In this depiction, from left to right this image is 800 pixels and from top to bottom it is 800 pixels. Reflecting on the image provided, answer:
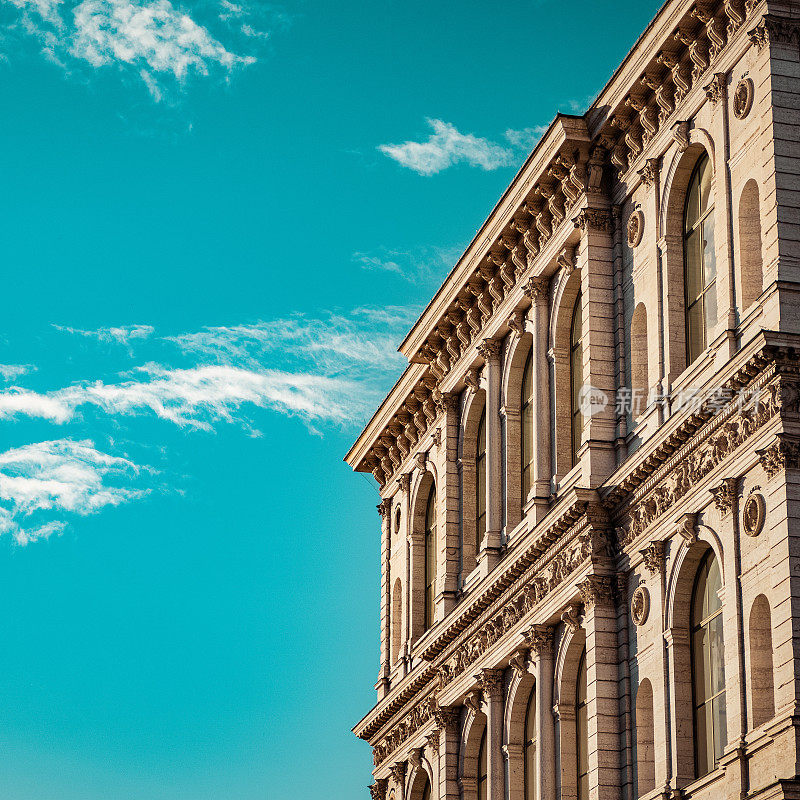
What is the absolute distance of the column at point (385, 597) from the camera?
178ft

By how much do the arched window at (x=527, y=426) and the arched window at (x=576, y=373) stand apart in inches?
100

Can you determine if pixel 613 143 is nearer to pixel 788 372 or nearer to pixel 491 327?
pixel 491 327

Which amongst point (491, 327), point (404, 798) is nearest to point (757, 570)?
point (491, 327)

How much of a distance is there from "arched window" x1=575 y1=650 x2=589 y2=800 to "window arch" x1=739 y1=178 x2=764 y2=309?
10403mm

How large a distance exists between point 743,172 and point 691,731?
11.0m

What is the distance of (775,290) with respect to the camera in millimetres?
31078

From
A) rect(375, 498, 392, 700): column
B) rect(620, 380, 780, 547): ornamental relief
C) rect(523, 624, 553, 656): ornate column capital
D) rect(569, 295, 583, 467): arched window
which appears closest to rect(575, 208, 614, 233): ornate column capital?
rect(569, 295, 583, 467): arched window

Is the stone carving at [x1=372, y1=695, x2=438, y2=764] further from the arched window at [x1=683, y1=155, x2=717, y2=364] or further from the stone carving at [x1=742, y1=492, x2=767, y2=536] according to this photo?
the stone carving at [x1=742, y1=492, x2=767, y2=536]

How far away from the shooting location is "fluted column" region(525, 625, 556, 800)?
39125 millimetres

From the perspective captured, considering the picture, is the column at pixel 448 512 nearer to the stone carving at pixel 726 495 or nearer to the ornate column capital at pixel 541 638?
the ornate column capital at pixel 541 638

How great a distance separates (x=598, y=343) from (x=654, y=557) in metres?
6.30

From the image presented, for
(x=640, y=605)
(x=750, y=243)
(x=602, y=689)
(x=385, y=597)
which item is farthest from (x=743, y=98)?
(x=385, y=597)

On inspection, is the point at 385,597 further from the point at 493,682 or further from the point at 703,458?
the point at 703,458

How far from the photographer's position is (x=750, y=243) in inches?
1302
